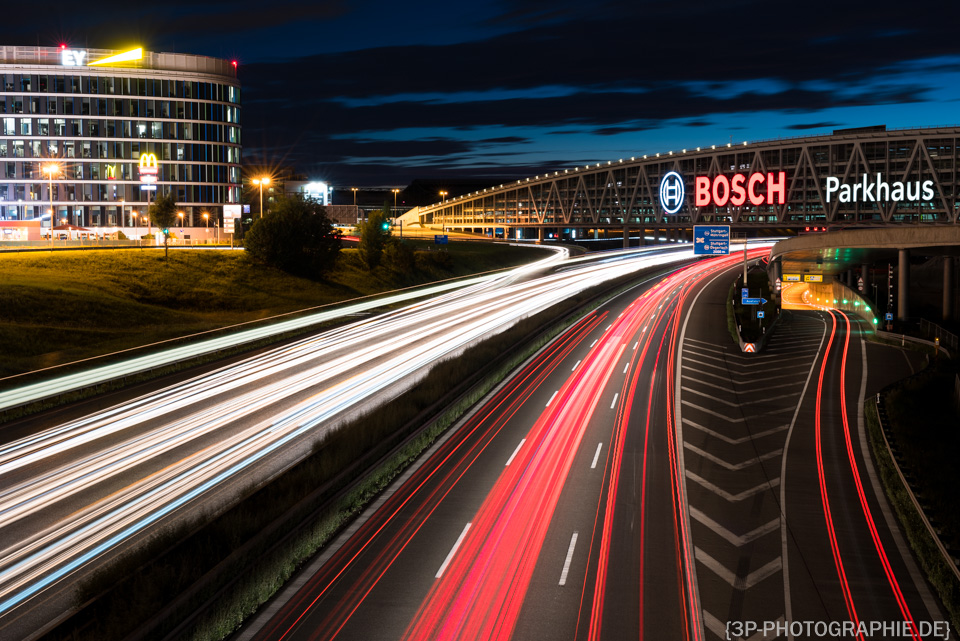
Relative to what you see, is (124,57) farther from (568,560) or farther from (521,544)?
(568,560)

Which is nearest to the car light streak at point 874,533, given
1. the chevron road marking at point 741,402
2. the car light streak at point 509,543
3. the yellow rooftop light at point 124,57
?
the chevron road marking at point 741,402

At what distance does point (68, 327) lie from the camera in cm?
4406

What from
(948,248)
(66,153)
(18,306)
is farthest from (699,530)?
(66,153)

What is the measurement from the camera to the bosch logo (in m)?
115

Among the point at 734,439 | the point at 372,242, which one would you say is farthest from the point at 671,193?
the point at 734,439

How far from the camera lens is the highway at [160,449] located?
15102mm

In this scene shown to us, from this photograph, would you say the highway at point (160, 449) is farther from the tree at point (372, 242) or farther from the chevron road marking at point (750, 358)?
the tree at point (372, 242)

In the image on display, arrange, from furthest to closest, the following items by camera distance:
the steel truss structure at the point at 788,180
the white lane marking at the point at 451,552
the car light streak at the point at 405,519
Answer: the steel truss structure at the point at 788,180 < the white lane marking at the point at 451,552 < the car light streak at the point at 405,519

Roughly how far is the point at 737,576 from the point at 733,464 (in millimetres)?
7836

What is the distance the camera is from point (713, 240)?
64438 millimetres

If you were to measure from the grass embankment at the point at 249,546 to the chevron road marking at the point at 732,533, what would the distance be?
7640 mm

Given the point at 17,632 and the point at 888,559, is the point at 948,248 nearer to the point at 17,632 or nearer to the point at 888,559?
the point at 888,559

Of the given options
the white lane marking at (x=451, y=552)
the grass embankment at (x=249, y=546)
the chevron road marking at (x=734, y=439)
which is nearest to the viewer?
the grass embankment at (x=249, y=546)

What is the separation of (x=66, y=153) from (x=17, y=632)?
368ft
